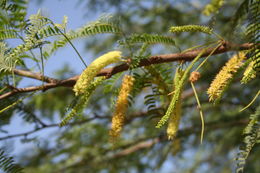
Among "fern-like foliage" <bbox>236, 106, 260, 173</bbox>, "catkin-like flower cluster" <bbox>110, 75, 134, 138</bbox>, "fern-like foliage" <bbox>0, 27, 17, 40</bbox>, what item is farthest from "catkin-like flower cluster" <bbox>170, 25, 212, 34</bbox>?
"fern-like foliage" <bbox>0, 27, 17, 40</bbox>

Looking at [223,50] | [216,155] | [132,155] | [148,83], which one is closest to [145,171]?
[132,155]

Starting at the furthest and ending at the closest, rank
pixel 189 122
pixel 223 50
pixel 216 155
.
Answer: pixel 216 155 → pixel 189 122 → pixel 223 50

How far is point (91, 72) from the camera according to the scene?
1.01 m

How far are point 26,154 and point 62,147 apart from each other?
31cm

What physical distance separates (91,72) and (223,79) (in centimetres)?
40

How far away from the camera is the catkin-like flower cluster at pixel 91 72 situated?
986 mm

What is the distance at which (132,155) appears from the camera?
115 inches

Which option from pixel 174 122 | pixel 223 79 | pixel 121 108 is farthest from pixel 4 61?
pixel 223 79

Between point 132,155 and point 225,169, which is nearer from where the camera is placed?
point 132,155

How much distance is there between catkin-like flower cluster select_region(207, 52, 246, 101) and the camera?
97 cm

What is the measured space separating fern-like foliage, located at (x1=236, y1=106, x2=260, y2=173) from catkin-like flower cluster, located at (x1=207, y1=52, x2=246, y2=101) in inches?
9.2

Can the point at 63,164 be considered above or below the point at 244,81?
below

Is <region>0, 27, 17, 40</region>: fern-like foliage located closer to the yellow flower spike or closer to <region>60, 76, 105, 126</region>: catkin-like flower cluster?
<region>60, 76, 105, 126</region>: catkin-like flower cluster

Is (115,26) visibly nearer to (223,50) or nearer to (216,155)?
(223,50)
